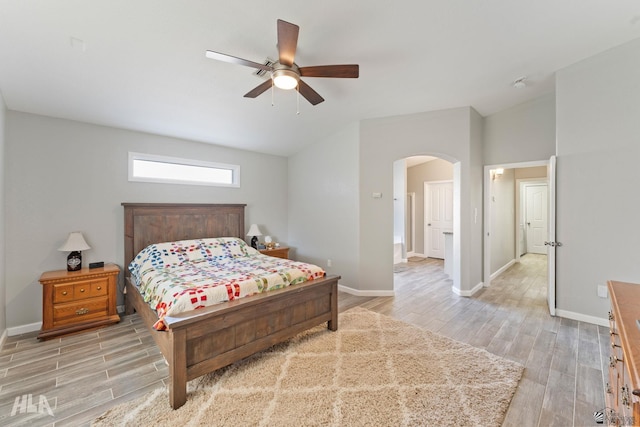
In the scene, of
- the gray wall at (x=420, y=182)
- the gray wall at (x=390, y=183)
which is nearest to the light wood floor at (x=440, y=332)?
the gray wall at (x=390, y=183)

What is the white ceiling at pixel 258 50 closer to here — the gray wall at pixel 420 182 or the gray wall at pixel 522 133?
the gray wall at pixel 522 133

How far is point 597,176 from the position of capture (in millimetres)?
3186

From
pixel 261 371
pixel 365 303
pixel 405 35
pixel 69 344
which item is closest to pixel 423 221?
pixel 365 303

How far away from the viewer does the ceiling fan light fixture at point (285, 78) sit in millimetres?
2217

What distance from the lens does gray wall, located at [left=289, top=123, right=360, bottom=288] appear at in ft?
14.8

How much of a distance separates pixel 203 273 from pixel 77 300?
4.90 feet

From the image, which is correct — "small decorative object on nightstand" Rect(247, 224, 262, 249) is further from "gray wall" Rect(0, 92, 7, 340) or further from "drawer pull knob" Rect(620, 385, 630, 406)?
"drawer pull knob" Rect(620, 385, 630, 406)

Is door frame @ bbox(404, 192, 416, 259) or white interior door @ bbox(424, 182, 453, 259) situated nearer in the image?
white interior door @ bbox(424, 182, 453, 259)

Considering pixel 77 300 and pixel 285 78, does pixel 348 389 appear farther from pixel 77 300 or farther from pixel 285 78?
pixel 77 300

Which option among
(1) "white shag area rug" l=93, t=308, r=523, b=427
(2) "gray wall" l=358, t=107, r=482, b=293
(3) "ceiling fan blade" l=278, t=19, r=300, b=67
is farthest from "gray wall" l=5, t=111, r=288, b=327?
(2) "gray wall" l=358, t=107, r=482, b=293

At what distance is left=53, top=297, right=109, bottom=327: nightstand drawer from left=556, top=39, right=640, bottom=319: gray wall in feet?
18.7

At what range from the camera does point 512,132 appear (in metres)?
4.41

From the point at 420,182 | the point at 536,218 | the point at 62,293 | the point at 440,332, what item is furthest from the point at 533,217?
the point at 62,293

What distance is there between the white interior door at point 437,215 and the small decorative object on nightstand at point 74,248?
24.6 feet
